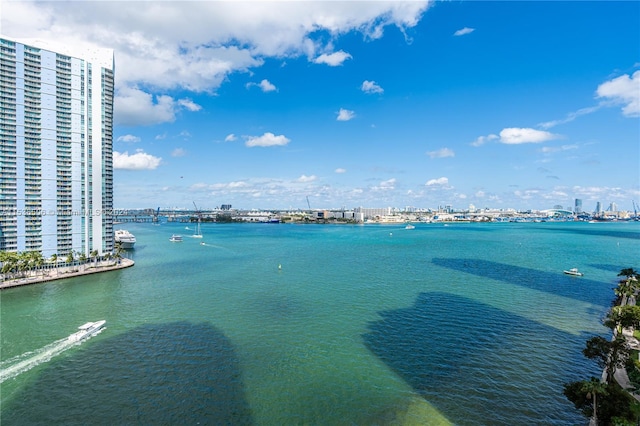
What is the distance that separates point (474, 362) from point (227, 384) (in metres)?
10.2

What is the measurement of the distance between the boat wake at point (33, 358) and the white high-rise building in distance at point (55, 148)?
2075 centimetres

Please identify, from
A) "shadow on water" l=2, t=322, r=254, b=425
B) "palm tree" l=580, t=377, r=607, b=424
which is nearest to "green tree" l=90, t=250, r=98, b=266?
"shadow on water" l=2, t=322, r=254, b=425

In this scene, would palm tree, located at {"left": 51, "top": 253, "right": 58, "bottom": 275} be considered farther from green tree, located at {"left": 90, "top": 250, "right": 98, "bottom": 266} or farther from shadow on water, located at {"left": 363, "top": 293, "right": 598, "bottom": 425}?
shadow on water, located at {"left": 363, "top": 293, "right": 598, "bottom": 425}

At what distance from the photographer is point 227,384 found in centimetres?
1188

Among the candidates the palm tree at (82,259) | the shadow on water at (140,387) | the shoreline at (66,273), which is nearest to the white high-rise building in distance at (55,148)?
the palm tree at (82,259)

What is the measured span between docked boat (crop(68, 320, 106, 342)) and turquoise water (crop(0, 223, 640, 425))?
58 cm

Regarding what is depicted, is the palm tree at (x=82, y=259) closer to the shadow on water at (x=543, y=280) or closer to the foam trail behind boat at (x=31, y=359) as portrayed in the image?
the foam trail behind boat at (x=31, y=359)

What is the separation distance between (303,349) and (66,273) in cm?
2696

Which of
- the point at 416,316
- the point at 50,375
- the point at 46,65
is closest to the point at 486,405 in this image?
the point at 416,316

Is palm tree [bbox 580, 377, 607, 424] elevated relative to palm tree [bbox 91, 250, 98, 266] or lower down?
lower down

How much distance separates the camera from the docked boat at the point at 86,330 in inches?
615

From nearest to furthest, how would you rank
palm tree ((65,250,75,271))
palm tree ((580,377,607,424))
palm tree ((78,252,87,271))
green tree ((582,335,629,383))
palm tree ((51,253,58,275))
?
palm tree ((580,377,607,424)) → green tree ((582,335,629,383)) → palm tree ((51,253,58,275)) → palm tree ((65,250,75,271)) → palm tree ((78,252,87,271))

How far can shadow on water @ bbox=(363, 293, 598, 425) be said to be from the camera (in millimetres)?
10477

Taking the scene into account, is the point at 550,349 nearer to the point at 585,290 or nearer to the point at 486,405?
A: the point at 486,405
